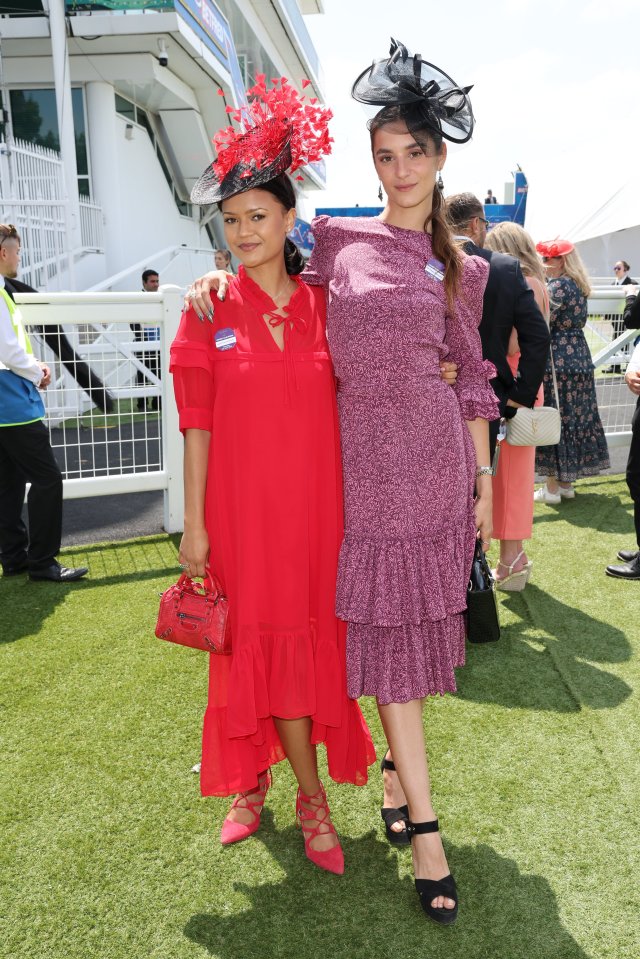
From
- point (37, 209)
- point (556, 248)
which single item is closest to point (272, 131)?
point (556, 248)

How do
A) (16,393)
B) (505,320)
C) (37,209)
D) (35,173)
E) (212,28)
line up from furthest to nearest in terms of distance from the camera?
1. (212,28)
2. (35,173)
3. (37,209)
4. (16,393)
5. (505,320)

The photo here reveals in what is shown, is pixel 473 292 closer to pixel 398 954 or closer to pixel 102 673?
pixel 398 954

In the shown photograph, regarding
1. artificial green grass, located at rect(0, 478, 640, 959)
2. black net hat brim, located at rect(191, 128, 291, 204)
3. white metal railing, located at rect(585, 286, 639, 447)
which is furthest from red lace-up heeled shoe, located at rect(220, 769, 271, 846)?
white metal railing, located at rect(585, 286, 639, 447)

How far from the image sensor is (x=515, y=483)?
431 cm

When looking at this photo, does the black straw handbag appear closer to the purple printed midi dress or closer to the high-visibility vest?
the purple printed midi dress

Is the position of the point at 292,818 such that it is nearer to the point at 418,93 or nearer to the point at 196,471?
the point at 196,471

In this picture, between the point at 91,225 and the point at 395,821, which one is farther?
the point at 91,225

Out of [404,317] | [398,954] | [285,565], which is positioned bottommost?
[398,954]

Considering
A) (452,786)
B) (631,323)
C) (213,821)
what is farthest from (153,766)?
(631,323)

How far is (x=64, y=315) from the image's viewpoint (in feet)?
15.4

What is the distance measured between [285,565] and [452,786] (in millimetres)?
1091

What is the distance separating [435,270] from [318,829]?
163cm

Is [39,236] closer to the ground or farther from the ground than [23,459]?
farther from the ground

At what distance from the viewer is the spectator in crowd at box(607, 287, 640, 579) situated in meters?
4.16
